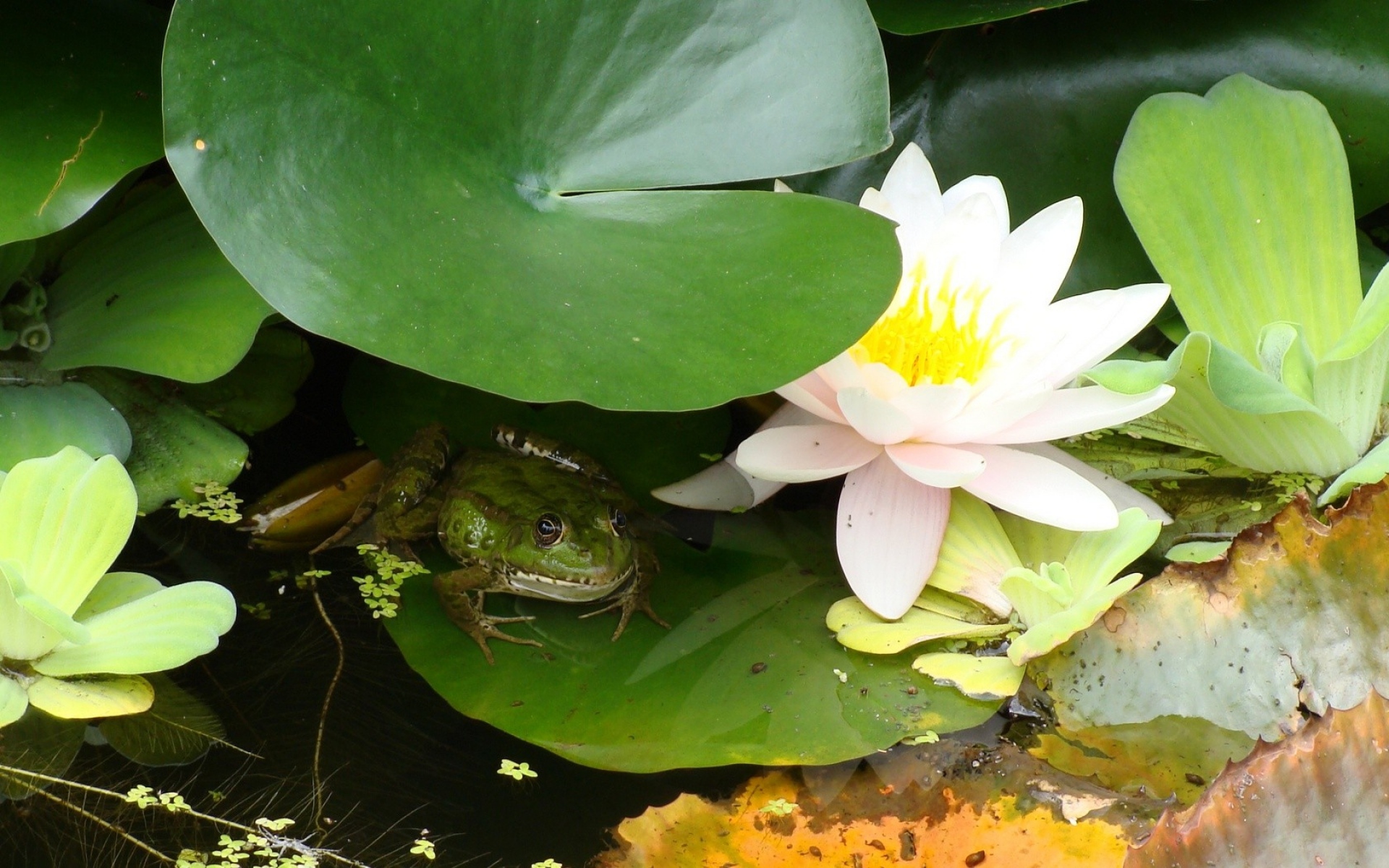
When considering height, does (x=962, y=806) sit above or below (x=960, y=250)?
below

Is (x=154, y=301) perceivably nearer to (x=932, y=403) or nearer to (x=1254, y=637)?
(x=932, y=403)

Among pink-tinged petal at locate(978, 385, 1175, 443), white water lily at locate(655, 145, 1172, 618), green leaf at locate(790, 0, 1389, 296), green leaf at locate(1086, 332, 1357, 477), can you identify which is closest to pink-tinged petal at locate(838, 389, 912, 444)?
white water lily at locate(655, 145, 1172, 618)

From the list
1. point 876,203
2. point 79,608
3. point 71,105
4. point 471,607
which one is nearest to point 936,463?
point 876,203

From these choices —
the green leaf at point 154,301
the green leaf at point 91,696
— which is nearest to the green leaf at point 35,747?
the green leaf at point 91,696

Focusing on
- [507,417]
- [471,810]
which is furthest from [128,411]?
[471,810]

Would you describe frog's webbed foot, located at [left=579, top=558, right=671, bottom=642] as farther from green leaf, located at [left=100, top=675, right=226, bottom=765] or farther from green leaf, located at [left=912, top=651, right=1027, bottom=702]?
green leaf, located at [left=100, top=675, right=226, bottom=765]

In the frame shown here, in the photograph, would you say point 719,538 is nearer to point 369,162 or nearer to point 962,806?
point 962,806
